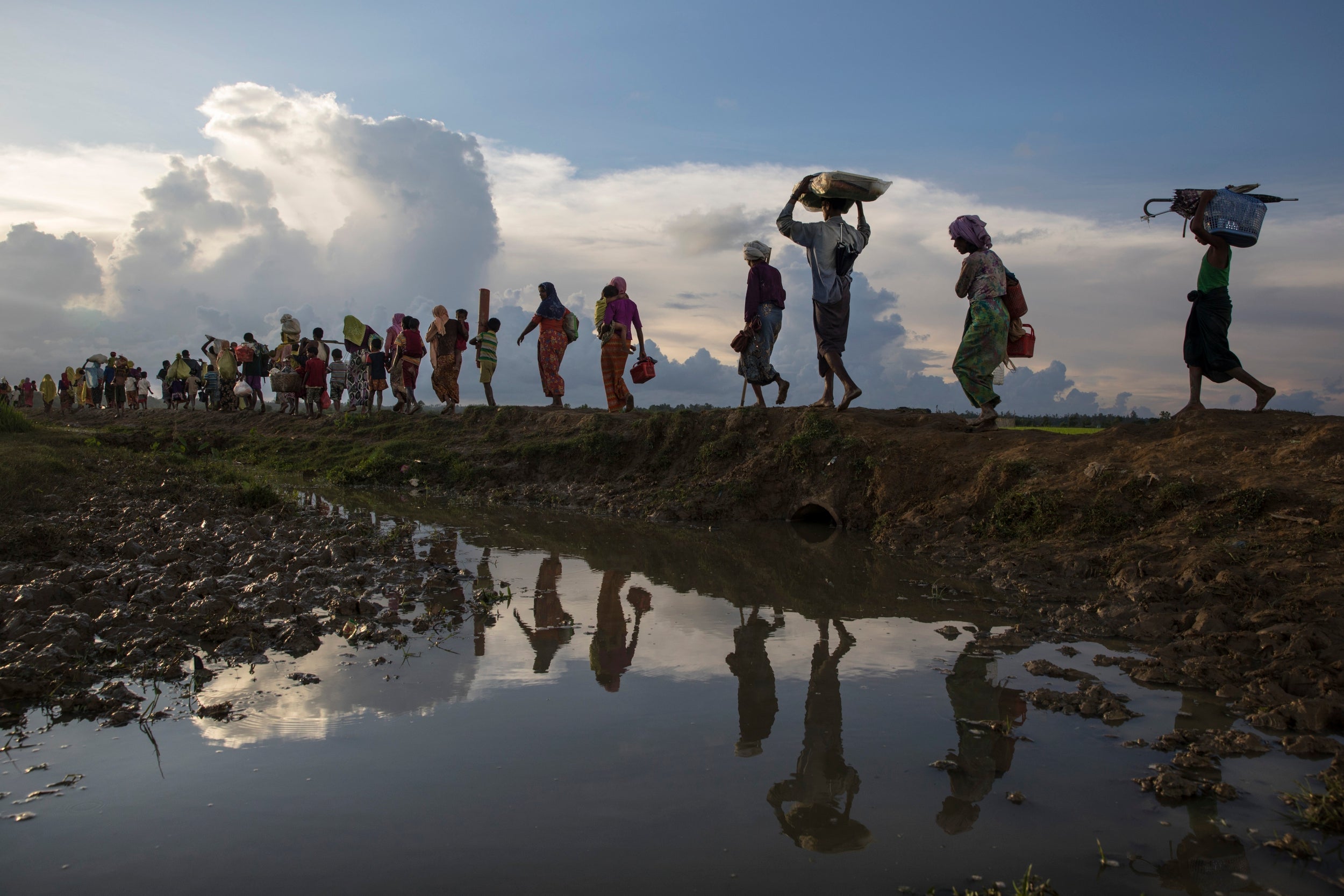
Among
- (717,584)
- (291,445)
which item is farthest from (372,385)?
(717,584)

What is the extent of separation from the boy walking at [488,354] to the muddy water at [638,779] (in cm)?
1004

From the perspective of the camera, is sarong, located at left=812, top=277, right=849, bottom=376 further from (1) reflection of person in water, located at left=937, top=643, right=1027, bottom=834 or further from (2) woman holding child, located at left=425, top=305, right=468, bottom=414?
(2) woman holding child, located at left=425, top=305, right=468, bottom=414

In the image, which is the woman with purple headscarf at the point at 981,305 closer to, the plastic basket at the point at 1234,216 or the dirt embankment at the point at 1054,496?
the dirt embankment at the point at 1054,496

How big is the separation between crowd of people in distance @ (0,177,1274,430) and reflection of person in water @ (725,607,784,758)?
4651mm

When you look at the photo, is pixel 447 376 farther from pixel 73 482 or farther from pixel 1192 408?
pixel 1192 408

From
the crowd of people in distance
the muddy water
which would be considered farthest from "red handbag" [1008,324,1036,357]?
the muddy water

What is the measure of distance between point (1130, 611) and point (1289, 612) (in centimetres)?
76

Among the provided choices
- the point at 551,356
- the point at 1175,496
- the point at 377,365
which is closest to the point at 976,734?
the point at 1175,496

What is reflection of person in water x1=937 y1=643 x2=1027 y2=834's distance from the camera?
→ 250 cm

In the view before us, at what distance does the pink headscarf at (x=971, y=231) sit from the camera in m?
7.91

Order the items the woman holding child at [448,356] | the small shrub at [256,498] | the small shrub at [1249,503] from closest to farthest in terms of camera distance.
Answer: the small shrub at [1249,503] → the small shrub at [256,498] → the woman holding child at [448,356]

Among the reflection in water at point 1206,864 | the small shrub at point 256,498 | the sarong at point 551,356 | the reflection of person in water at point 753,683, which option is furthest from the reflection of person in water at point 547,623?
the sarong at point 551,356

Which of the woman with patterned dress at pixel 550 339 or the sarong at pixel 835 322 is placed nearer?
Answer: the sarong at pixel 835 322

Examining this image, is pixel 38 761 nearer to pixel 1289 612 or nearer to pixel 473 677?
pixel 473 677
